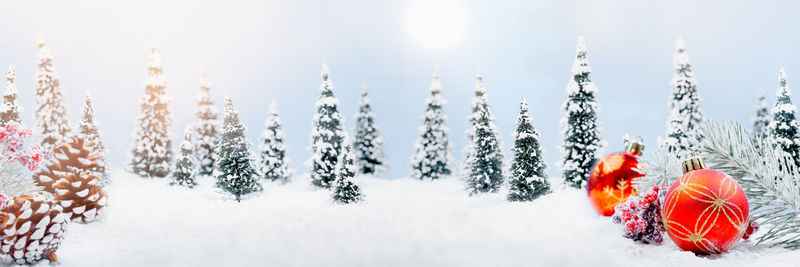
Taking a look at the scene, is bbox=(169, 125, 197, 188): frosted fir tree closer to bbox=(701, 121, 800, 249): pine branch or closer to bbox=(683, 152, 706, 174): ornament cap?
bbox=(683, 152, 706, 174): ornament cap

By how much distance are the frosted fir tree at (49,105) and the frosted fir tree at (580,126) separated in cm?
2765

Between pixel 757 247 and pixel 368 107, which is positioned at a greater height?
pixel 368 107

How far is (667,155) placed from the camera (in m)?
6.93

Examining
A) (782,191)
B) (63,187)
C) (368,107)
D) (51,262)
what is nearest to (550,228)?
(782,191)

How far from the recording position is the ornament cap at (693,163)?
6090mm

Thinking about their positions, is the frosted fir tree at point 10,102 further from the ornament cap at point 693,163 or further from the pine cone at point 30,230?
the ornament cap at point 693,163

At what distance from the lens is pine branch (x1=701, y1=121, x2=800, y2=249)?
201 inches

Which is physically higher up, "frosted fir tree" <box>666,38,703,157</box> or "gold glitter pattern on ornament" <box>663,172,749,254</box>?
"frosted fir tree" <box>666,38,703,157</box>

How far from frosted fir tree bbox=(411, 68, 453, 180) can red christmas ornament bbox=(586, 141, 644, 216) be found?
75.2 feet

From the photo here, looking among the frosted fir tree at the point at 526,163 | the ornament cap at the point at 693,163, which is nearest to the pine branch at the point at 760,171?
the ornament cap at the point at 693,163

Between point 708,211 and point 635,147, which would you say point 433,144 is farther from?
point 708,211

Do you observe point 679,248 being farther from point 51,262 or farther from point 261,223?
point 51,262

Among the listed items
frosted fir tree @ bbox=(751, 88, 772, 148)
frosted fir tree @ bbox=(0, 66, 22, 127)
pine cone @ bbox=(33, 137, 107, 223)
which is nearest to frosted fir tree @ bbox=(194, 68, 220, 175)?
frosted fir tree @ bbox=(0, 66, 22, 127)

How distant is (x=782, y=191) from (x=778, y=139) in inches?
526
